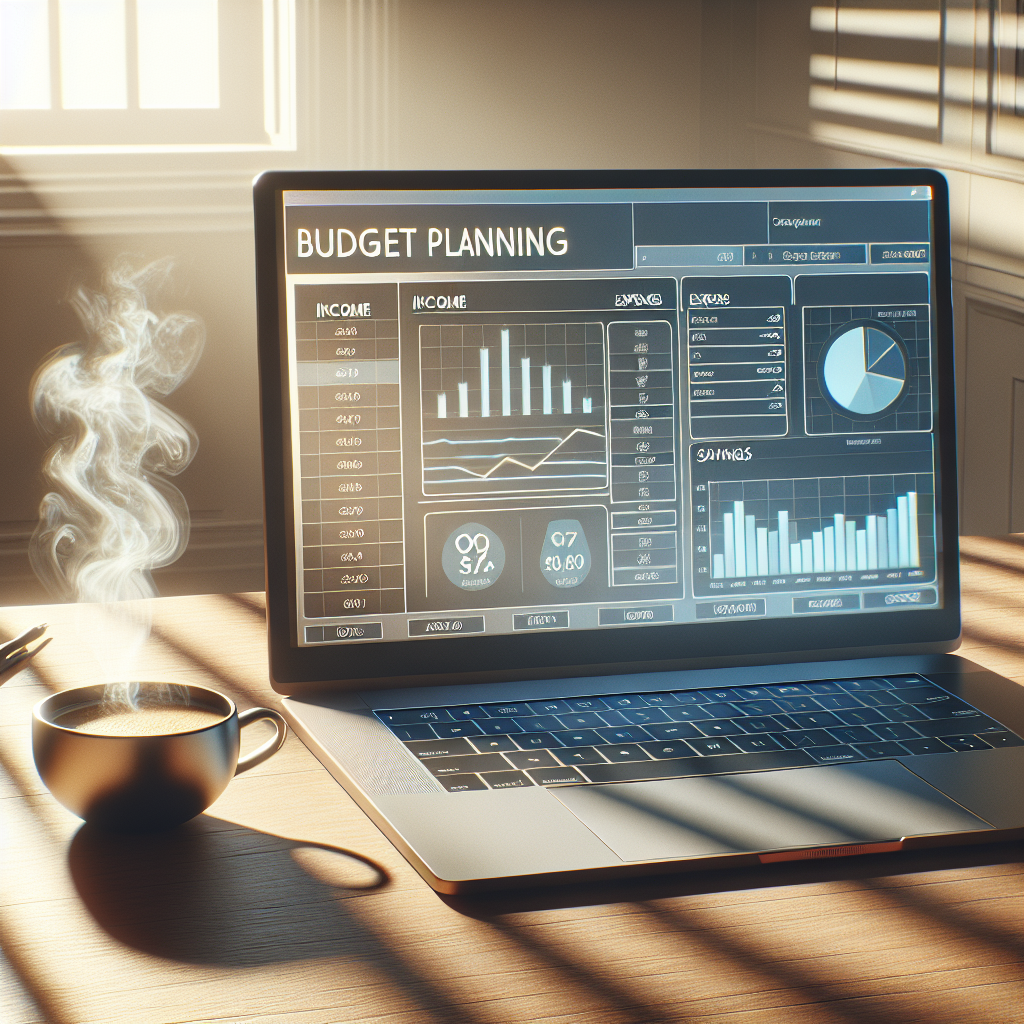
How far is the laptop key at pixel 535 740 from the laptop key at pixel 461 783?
0.05 meters

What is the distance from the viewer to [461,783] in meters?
0.64

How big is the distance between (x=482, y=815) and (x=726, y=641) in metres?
0.30

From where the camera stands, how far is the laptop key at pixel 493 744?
2.25 ft

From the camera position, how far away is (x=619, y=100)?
341 centimetres

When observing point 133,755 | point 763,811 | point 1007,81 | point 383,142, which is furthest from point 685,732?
point 383,142

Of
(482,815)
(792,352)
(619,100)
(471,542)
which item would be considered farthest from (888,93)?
(482,815)

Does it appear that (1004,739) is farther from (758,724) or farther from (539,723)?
(539,723)

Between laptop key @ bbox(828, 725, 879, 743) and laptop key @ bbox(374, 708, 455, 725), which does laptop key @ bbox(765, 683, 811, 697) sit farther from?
laptop key @ bbox(374, 708, 455, 725)

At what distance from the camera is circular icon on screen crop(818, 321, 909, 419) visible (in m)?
0.87

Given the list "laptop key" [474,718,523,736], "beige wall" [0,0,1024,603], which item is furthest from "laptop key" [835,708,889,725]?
"beige wall" [0,0,1024,603]

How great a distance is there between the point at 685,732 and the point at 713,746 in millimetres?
26

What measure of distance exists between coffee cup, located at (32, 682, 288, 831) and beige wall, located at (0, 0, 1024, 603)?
8.71 feet

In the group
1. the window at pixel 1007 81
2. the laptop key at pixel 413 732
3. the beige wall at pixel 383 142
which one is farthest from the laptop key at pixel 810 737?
the beige wall at pixel 383 142

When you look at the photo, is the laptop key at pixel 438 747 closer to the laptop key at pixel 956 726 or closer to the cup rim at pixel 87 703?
the cup rim at pixel 87 703
